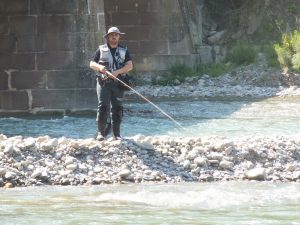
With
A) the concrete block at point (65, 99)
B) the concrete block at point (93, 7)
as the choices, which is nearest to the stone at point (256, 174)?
the concrete block at point (65, 99)


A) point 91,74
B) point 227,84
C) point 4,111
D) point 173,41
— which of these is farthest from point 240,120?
point 173,41

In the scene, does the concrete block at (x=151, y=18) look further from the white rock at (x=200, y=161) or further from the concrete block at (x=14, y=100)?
the white rock at (x=200, y=161)

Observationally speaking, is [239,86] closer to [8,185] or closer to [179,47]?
[179,47]

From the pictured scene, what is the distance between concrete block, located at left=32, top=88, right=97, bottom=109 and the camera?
19.6 m

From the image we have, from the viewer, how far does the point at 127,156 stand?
12117mm

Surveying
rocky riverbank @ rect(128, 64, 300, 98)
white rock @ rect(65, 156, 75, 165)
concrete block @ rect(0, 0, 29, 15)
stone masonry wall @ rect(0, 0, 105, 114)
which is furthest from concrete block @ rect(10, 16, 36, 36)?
white rock @ rect(65, 156, 75, 165)

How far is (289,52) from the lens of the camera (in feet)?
91.7

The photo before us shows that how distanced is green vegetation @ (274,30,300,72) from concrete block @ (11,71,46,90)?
9378 millimetres

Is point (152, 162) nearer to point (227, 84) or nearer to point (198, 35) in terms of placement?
point (227, 84)

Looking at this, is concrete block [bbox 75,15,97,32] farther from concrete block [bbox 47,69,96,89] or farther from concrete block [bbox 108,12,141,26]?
concrete block [bbox 108,12,141,26]

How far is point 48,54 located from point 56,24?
0.59 m

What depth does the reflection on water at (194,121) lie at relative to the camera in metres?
17.0

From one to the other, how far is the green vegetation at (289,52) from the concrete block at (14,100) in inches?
378

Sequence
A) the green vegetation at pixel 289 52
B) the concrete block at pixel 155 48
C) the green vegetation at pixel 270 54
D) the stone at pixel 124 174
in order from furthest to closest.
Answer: the concrete block at pixel 155 48
the green vegetation at pixel 270 54
the green vegetation at pixel 289 52
the stone at pixel 124 174
